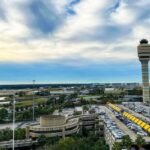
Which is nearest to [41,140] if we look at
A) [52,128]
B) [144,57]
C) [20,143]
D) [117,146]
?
[20,143]

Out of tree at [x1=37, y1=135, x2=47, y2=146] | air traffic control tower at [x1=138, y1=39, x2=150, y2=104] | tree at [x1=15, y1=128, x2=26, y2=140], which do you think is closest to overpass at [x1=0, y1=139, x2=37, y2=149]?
tree at [x1=37, y1=135, x2=47, y2=146]

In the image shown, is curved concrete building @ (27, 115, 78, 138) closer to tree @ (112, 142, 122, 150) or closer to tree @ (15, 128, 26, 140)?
tree @ (15, 128, 26, 140)

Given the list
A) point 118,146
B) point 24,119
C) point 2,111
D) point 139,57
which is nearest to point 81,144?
point 118,146

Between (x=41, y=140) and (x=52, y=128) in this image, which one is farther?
(x=52, y=128)

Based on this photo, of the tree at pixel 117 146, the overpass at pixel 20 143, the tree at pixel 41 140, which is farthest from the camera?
the tree at pixel 41 140

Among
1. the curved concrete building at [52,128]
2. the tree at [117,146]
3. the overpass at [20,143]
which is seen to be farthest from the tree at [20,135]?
the tree at [117,146]

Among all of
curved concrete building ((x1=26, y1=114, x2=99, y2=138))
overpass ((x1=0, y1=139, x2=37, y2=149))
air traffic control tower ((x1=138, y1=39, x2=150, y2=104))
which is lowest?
overpass ((x1=0, y1=139, x2=37, y2=149))

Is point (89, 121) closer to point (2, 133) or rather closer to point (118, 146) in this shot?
point (2, 133)

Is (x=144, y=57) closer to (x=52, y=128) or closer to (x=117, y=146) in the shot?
(x=52, y=128)

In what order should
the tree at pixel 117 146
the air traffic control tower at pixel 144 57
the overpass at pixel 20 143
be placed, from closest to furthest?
1. the tree at pixel 117 146
2. the overpass at pixel 20 143
3. the air traffic control tower at pixel 144 57

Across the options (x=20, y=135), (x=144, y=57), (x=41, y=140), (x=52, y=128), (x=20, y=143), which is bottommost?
(x=20, y=143)

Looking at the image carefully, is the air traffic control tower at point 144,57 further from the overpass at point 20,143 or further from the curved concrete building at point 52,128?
the overpass at point 20,143
